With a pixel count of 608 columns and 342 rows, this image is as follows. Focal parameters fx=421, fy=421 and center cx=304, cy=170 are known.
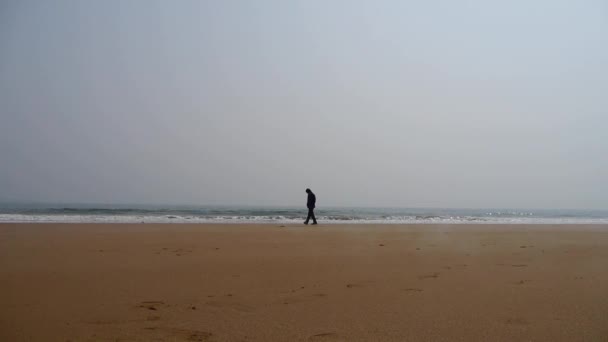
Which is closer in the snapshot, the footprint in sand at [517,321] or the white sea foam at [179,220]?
the footprint in sand at [517,321]

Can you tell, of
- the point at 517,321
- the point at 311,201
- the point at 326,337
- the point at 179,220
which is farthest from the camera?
the point at 179,220

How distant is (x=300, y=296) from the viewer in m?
4.47

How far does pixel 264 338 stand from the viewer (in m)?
3.15

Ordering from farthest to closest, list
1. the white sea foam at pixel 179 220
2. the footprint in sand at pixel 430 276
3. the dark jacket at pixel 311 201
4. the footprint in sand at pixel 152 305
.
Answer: the white sea foam at pixel 179 220, the dark jacket at pixel 311 201, the footprint in sand at pixel 430 276, the footprint in sand at pixel 152 305

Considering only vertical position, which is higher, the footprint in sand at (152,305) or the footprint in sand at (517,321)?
the footprint in sand at (517,321)

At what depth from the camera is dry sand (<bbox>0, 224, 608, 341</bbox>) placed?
330cm

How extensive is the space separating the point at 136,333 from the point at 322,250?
559 cm

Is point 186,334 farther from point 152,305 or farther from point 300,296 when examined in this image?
point 300,296

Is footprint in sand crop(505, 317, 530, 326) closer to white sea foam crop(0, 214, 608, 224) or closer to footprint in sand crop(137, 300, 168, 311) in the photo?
footprint in sand crop(137, 300, 168, 311)

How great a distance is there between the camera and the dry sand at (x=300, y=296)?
3.30 m

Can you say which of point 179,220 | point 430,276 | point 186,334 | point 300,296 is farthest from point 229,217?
point 186,334

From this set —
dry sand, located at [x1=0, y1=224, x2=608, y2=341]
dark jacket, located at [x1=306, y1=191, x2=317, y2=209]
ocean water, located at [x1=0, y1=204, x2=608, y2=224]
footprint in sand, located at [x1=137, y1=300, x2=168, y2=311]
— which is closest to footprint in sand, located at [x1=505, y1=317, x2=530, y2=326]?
dry sand, located at [x1=0, y1=224, x2=608, y2=341]

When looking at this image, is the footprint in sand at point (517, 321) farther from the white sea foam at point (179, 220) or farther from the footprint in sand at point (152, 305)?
the white sea foam at point (179, 220)

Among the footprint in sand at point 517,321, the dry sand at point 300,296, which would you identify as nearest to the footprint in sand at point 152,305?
the dry sand at point 300,296
